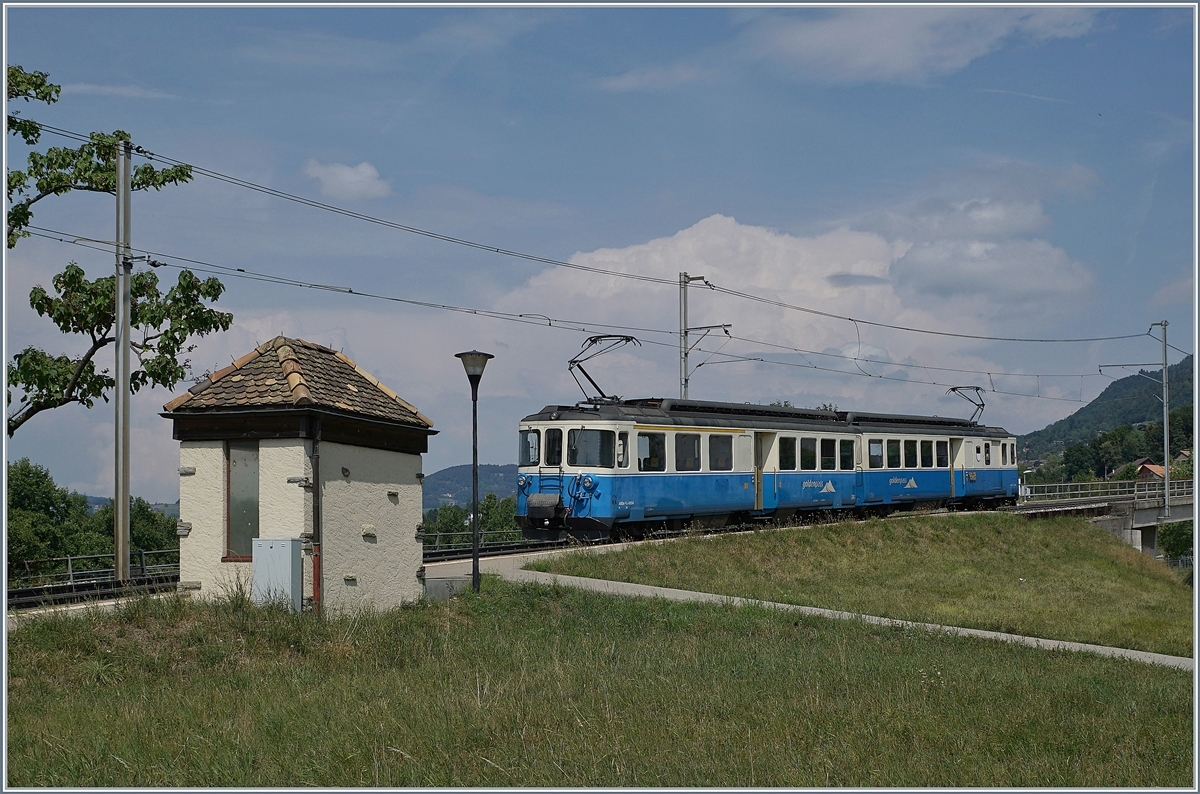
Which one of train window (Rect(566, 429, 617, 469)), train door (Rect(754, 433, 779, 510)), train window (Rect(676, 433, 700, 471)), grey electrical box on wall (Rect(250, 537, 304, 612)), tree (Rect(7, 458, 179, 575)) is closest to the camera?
grey electrical box on wall (Rect(250, 537, 304, 612))

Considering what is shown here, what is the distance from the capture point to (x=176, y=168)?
2362cm

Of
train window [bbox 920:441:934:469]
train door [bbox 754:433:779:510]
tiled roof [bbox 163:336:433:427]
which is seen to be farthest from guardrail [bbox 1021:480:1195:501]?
tiled roof [bbox 163:336:433:427]

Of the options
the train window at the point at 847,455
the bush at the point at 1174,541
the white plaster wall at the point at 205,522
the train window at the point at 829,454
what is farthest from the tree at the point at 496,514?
the white plaster wall at the point at 205,522

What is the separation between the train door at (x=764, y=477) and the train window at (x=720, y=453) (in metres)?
1.44

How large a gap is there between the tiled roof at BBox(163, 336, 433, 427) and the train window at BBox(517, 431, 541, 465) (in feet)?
34.4

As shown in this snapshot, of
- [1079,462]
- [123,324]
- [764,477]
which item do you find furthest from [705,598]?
[1079,462]

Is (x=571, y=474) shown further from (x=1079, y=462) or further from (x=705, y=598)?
(x=1079, y=462)

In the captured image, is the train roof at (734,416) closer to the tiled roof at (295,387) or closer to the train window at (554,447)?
the train window at (554,447)

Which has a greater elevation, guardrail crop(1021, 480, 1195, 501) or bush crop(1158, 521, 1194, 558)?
guardrail crop(1021, 480, 1195, 501)

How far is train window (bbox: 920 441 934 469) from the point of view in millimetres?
39844

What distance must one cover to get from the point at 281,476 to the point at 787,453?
1995 centimetres

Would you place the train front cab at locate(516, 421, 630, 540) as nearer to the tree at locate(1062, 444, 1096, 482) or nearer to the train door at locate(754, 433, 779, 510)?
the train door at locate(754, 433, 779, 510)

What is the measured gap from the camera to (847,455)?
117ft

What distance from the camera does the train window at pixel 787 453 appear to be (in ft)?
107
